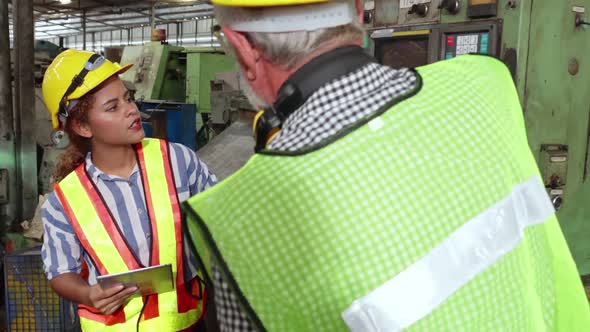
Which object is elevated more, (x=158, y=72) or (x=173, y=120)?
(x=158, y=72)

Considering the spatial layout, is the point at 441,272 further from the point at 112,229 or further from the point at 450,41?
the point at 450,41

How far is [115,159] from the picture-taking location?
152 centimetres

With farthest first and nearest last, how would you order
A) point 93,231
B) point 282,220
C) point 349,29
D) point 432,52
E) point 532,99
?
1. point 432,52
2. point 532,99
3. point 93,231
4. point 349,29
5. point 282,220

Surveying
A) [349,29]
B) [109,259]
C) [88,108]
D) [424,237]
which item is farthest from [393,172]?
[88,108]

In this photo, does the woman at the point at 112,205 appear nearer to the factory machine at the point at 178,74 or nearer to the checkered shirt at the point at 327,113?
the checkered shirt at the point at 327,113

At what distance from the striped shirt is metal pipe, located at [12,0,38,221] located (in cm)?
260

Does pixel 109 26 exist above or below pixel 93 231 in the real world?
above

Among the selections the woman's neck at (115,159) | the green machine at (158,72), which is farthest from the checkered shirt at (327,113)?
the green machine at (158,72)

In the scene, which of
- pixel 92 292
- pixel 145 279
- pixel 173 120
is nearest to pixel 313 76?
pixel 145 279

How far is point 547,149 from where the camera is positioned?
2.56 m

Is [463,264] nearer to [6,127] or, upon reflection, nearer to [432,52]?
[432,52]

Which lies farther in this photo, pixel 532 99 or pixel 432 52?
pixel 432 52

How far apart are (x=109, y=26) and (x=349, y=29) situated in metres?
17.5

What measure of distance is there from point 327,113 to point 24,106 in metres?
3.64
